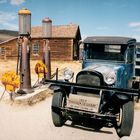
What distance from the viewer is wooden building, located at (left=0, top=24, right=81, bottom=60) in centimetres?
2803

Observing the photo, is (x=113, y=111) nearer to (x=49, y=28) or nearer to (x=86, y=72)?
(x=86, y=72)

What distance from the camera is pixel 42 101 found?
9.77 metres

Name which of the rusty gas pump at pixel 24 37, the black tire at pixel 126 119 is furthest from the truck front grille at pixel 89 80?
the rusty gas pump at pixel 24 37

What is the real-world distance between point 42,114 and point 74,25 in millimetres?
21849

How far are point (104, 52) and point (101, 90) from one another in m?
2.25

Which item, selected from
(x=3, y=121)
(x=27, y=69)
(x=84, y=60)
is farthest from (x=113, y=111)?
(x=27, y=69)

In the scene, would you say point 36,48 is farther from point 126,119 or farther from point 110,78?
point 126,119

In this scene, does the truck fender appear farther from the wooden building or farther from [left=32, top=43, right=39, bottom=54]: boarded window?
[left=32, top=43, right=39, bottom=54]: boarded window

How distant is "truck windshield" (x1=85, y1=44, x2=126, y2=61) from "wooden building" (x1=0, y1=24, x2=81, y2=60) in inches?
760

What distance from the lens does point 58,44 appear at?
2852 cm

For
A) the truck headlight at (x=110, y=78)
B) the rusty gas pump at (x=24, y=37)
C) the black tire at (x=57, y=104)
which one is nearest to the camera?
the truck headlight at (x=110, y=78)

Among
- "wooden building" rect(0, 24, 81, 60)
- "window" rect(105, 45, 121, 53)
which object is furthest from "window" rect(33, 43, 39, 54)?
"window" rect(105, 45, 121, 53)

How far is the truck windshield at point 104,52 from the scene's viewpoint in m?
8.02

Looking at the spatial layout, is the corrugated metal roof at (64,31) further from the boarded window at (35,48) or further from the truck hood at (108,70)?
the truck hood at (108,70)
